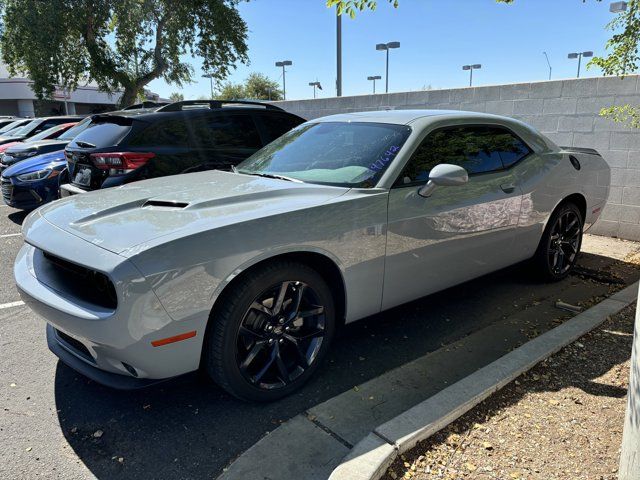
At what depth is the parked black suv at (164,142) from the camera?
563 centimetres

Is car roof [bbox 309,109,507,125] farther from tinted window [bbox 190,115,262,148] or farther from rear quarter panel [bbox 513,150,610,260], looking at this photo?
tinted window [bbox 190,115,262,148]

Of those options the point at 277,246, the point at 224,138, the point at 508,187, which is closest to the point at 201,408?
the point at 277,246

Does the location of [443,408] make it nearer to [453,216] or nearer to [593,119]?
[453,216]

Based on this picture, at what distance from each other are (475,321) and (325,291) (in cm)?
173

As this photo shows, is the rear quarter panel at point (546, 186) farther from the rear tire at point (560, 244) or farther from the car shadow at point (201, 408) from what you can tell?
the car shadow at point (201, 408)

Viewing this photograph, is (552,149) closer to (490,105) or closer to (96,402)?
(490,105)

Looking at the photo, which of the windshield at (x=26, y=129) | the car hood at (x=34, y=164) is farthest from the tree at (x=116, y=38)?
the car hood at (x=34, y=164)

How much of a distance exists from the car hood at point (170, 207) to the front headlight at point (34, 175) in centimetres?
475

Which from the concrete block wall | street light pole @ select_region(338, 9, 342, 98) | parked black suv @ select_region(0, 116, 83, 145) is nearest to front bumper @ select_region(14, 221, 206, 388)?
the concrete block wall

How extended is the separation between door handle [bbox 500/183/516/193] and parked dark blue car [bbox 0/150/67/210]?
651 cm

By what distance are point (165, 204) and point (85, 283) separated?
2.13 ft

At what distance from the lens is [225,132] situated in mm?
6453

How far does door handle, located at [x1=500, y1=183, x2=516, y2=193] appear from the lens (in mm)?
4066

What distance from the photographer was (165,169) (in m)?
5.77
